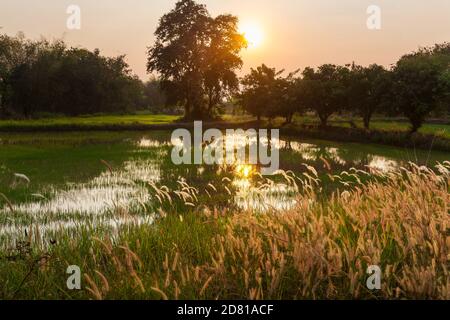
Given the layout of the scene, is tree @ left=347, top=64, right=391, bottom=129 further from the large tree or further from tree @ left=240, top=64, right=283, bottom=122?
the large tree

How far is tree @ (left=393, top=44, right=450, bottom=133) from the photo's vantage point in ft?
135

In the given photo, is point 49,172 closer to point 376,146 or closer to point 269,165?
point 269,165

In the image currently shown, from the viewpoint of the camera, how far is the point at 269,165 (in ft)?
93.5

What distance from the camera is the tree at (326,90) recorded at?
53219mm

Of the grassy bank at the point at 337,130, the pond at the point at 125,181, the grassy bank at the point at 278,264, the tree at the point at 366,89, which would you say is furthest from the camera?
the tree at the point at 366,89

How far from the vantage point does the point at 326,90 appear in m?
54.2

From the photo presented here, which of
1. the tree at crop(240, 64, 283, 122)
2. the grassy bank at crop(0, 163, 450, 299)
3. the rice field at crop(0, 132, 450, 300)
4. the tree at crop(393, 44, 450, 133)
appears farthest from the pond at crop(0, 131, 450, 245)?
the tree at crop(240, 64, 283, 122)

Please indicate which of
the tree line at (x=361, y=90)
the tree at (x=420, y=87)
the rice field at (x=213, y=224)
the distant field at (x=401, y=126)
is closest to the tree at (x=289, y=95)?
the tree line at (x=361, y=90)

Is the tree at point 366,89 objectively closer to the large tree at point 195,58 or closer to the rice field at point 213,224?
the rice field at point 213,224

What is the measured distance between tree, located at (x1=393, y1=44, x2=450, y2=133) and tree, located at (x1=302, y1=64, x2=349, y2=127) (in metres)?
8.71

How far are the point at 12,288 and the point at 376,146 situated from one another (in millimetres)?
36300

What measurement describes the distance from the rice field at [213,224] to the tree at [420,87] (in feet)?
20.9

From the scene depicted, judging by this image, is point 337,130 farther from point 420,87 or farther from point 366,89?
point 420,87
